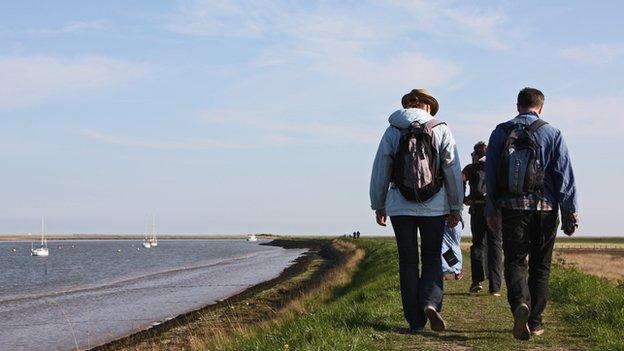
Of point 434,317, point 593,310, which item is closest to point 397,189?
point 434,317

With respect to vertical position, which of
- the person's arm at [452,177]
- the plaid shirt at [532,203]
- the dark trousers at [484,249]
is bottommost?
the dark trousers at [484,249]

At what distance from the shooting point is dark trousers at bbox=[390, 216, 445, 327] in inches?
274

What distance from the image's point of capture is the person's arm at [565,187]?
6.66m

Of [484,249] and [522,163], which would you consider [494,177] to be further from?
[484,249]

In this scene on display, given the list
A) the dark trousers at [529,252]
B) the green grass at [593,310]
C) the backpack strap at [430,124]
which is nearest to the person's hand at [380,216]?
the backpack strap at [430,124]

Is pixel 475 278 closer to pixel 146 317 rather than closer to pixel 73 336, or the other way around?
pixel 73 336

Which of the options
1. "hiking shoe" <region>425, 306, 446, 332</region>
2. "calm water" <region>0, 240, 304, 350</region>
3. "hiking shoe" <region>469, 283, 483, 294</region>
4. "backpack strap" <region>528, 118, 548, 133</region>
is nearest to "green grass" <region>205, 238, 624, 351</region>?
"hiking shoe" <region>425, 306, 446, 332</region>

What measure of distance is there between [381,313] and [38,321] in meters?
19.1

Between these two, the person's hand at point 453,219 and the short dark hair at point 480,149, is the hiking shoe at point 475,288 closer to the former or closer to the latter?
the short dark hair at point 480,149

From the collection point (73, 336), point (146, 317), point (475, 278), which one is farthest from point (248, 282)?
point (475, 278)

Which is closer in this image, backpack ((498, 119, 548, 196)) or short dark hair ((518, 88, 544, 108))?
backpack ((498, 119, 548, 196))

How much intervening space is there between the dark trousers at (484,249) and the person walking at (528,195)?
287 cm

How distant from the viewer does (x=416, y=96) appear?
7.27 m

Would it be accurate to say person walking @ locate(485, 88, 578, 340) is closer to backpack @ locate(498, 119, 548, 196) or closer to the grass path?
backpack @ locate(498, 119, 548, 196)
